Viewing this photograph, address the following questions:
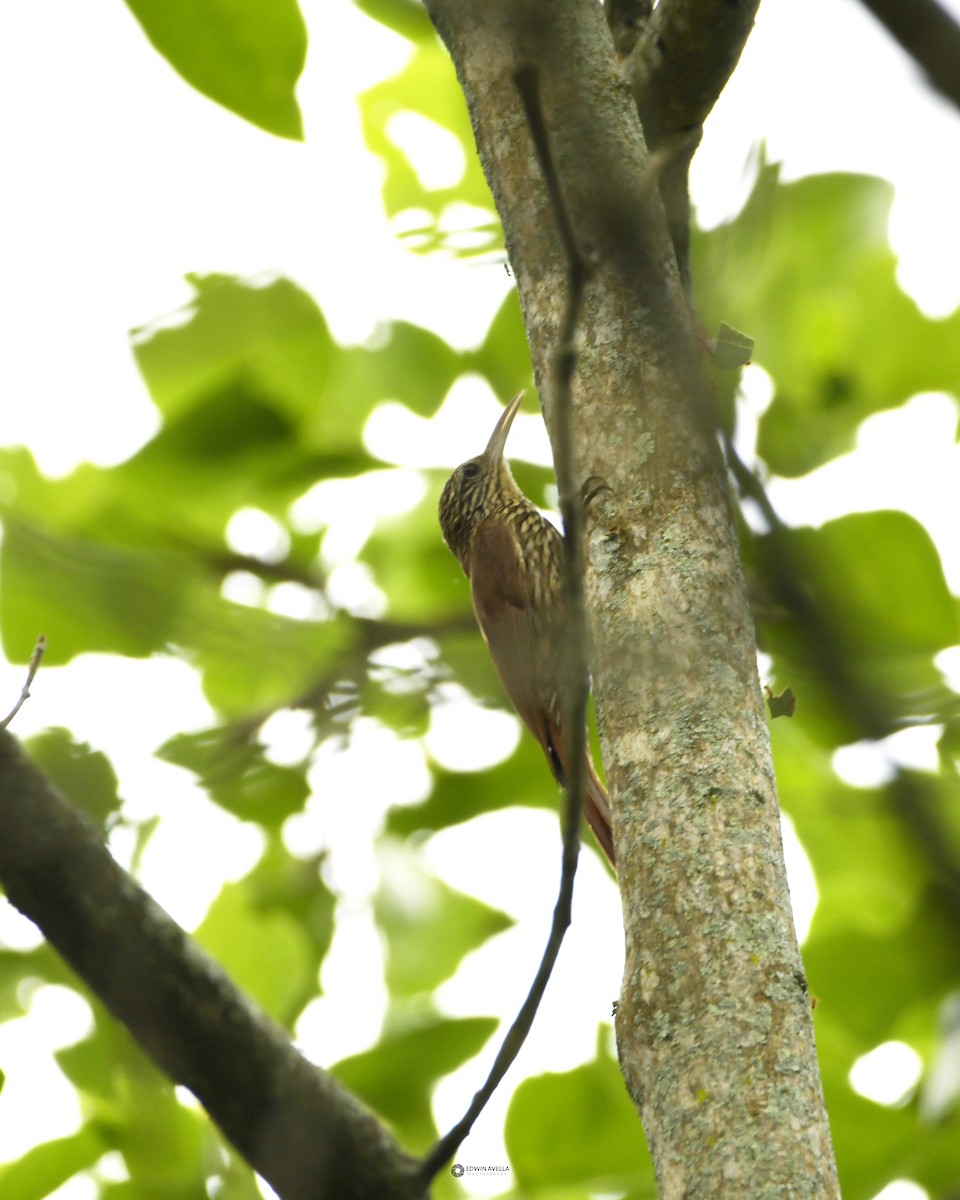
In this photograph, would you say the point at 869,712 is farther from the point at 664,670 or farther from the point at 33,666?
the point at 33,666

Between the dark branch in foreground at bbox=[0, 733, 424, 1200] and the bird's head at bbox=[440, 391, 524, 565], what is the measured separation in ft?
7.54

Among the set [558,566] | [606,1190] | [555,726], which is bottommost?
[606,1190]

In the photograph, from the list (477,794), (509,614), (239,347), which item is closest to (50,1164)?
(477,794)

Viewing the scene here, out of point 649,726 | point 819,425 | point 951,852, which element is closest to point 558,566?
point 819,425

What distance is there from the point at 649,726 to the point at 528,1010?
352mm

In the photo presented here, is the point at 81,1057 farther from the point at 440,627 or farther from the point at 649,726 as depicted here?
the point at 649,726

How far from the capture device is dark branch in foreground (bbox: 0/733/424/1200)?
2.15 m

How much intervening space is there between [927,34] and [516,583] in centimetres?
360

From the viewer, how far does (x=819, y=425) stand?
2.15 m

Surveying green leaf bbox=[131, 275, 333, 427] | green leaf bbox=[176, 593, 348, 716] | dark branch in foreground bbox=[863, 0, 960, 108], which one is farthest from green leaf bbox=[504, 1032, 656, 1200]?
dark branch in foreground bbox=[863, 0, 960, 108]

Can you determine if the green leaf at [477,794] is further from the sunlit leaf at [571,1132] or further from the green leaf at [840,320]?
the green leaf at [840,320]

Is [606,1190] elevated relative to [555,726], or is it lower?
lower

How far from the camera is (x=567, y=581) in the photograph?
4.12ft

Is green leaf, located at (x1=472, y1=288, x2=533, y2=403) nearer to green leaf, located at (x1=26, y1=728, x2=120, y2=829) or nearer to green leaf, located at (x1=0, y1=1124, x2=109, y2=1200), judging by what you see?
green leaf, located at (x1=26, y1=728, x2=120, y2=829)
